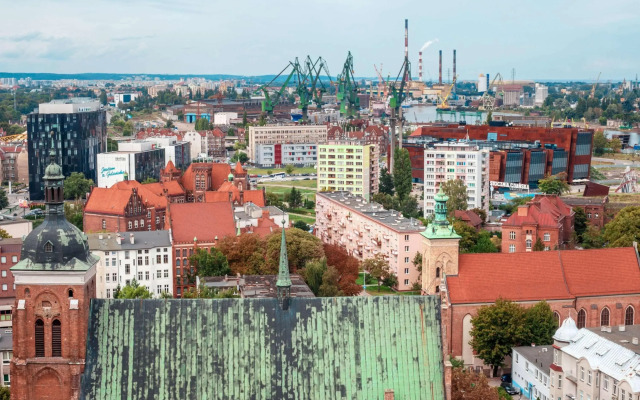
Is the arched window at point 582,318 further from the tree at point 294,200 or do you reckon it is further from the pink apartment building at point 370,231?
the tree at point 294,200

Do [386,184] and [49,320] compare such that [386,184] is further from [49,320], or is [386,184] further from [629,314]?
[49,320]

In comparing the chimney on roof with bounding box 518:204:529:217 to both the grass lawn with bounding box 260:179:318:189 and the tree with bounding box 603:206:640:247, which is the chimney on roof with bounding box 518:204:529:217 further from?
the grass lawn with bounding box 260:179:318:189

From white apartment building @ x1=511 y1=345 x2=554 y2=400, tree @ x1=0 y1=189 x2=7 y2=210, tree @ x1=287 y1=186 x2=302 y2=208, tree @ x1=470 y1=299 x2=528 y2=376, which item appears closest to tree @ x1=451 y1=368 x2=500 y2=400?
white apartment building @ x1=511 y1=345 x2=554 y2=400

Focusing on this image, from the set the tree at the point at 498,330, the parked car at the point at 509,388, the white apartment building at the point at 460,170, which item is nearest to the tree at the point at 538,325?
the tree at the point at 498,330

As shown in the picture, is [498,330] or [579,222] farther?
[579,222]

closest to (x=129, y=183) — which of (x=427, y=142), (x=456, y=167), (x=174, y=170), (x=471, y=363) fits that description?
(x=174, y=170)

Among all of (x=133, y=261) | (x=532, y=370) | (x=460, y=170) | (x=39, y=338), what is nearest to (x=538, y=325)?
(x=532, y=370)

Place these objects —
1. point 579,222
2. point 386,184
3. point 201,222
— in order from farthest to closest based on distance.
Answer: point 386,184 < point 579,222 < point 201,222

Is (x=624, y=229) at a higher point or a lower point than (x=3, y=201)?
higher
